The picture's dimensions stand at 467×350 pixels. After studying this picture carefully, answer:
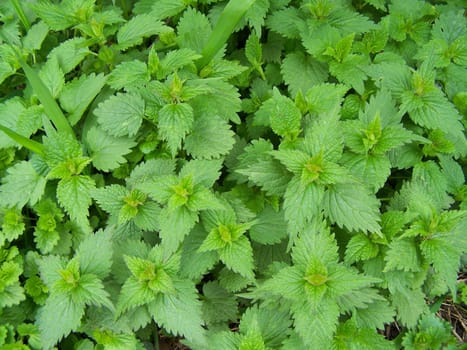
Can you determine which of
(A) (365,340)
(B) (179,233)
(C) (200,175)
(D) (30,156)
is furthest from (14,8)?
(A) (365,340)

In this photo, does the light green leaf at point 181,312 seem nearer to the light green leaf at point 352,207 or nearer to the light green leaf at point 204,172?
the light green leaf at point 204,172

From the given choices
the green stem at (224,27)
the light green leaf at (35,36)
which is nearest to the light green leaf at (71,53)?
the light green leaf at (35,36)

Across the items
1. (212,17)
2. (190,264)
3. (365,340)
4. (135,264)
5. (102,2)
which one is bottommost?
(365,340)

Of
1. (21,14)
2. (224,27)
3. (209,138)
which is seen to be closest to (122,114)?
(209,138)

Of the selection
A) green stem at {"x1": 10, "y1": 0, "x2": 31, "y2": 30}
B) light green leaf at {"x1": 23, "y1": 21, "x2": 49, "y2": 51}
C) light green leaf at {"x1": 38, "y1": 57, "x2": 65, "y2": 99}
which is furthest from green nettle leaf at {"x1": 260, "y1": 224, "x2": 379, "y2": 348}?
green stem at {"x1": 10, "y1": 0, "x2": 31, "y2": 30}

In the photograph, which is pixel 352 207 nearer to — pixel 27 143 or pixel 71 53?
pixel 27 143

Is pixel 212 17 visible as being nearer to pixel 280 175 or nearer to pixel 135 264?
pixel 280 175

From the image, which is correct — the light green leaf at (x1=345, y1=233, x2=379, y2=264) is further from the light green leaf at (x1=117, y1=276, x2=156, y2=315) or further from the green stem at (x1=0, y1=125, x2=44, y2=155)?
the green stem at (x1=0, y1=125, x2=44, y2=155)

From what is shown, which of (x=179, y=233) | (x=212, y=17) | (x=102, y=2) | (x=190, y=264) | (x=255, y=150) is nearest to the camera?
(x=179, y=233)
